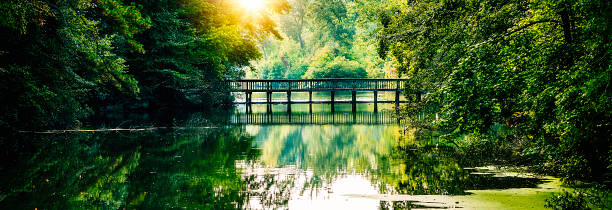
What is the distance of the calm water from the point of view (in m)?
7.97

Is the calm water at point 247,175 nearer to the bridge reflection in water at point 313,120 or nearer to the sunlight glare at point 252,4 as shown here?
the bridge reflection in water at point 313,120

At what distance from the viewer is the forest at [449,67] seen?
22.9 feet

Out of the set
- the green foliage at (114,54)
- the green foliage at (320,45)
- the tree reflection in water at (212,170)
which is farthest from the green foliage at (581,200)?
the green foliage at (320,45)

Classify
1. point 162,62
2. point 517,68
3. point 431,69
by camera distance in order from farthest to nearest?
point 162,62
point 431,69
point 517,68

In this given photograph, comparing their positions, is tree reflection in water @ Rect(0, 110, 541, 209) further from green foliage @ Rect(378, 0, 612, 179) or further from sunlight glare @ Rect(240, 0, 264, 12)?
sunlight glare @ Rect(240, 0, 264, 12)

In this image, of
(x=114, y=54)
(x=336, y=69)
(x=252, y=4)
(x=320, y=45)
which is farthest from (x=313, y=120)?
(x=320, y=45)

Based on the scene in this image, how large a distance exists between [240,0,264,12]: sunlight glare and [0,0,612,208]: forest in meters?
2.75

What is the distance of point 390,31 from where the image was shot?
15641mm

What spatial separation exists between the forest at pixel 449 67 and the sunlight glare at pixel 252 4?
2.75m

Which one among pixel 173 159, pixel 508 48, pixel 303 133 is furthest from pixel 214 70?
pixel 508 48

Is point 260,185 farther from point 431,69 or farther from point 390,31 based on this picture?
point 390,31

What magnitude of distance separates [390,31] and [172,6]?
49.1ft

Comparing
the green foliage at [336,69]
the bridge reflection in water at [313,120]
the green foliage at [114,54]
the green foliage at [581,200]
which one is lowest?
the green foliage at [581,200]

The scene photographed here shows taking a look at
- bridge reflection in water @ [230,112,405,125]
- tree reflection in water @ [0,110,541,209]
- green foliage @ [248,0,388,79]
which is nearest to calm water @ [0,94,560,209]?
tree reflection in water @ [0,110,541,209]
